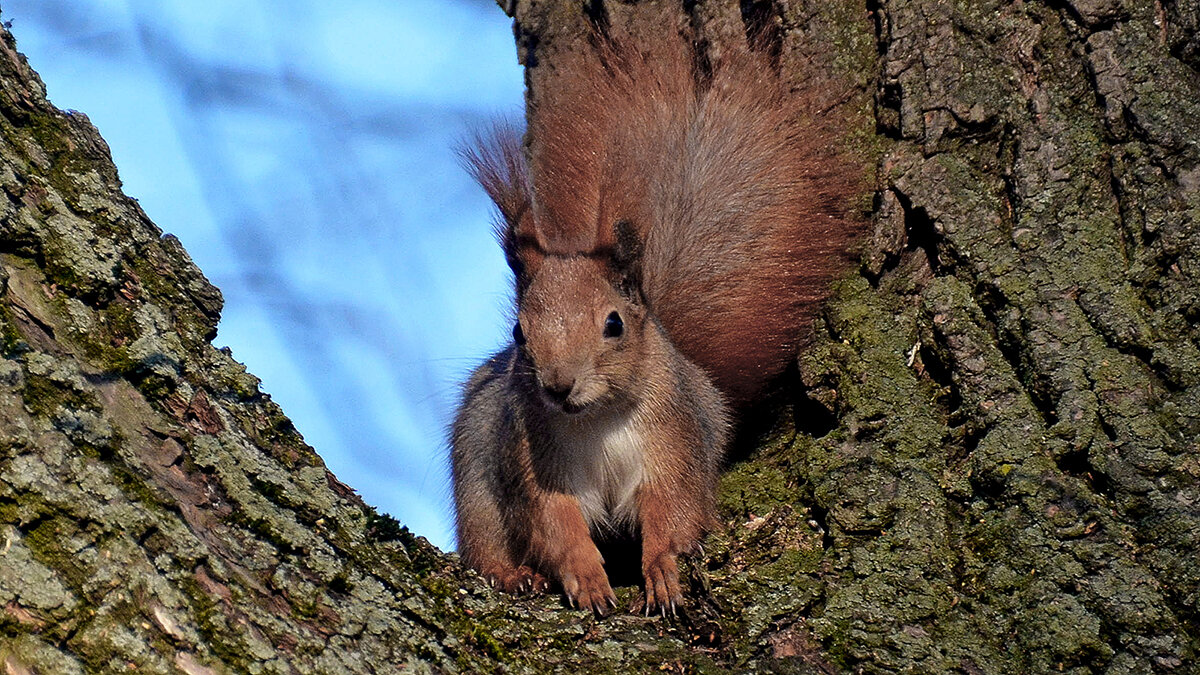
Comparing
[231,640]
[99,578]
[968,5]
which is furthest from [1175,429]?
[99,578]

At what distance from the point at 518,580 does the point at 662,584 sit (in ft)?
1.74

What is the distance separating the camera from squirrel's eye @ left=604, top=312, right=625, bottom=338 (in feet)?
8.67

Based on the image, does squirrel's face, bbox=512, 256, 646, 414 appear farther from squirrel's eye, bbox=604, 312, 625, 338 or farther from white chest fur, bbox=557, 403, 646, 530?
white chest fur, bbox=557, 403, 646, 530

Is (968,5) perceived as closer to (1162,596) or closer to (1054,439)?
(1054,439)

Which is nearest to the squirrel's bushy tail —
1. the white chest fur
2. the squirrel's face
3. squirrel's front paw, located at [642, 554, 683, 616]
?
the squirrel's face

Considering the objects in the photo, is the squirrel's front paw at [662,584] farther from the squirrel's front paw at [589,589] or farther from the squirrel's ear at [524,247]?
the squirrel's ear at [524,247]

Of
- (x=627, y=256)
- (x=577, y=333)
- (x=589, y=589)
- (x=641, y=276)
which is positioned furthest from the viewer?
(x=641, y=276)

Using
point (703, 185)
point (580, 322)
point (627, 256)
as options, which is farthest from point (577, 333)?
point (703, 185)

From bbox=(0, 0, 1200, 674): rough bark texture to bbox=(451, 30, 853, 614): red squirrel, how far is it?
0.15 m

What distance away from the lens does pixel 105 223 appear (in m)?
1.62

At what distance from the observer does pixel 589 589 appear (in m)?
2.32

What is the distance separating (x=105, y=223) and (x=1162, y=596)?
175cm

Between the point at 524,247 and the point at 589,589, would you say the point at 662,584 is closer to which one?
the point at 589,589

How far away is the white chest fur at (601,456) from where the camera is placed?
9.07 ft
